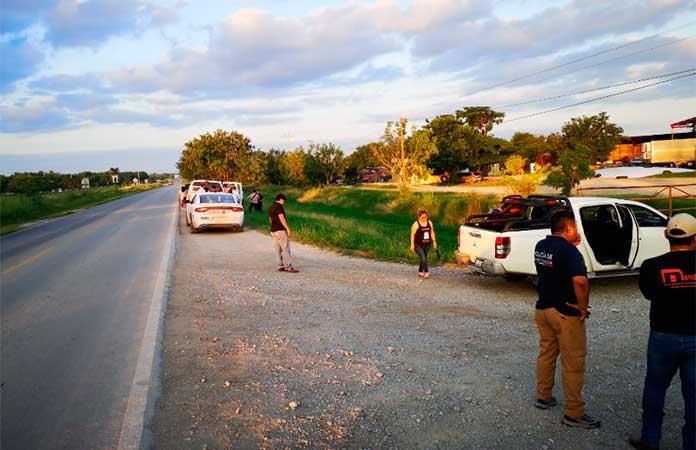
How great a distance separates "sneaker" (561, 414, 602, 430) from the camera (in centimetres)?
407

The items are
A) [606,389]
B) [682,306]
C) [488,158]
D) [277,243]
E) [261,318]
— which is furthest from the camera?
[488,158]

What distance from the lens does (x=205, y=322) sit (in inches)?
281

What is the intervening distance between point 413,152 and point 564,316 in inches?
2074

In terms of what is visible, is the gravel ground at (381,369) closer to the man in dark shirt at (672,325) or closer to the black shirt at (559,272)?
the man in dark shirt at (672,325)

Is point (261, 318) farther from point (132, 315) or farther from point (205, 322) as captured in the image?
point (132, 315)

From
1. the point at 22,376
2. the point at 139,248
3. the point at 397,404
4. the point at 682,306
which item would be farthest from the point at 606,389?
the point at 139,248

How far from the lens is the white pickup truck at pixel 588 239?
8555mm

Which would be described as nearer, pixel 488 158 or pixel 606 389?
pixel 606 389

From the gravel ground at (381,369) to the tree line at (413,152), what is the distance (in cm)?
4271

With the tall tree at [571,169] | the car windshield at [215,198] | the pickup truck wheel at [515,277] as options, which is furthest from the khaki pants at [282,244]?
the tall tree at [571,169]

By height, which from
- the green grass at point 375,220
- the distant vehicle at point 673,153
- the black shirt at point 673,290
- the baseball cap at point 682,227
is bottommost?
the green grass at point 375,220

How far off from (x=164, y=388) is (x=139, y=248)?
10.8 metres

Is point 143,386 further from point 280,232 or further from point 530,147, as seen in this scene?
point 530,147

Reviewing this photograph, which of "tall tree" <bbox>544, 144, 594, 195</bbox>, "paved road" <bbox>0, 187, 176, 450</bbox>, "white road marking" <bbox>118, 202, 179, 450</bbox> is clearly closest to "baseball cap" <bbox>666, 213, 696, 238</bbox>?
"white road marking" <bbox>118, 202, 179, 450</bbox>
